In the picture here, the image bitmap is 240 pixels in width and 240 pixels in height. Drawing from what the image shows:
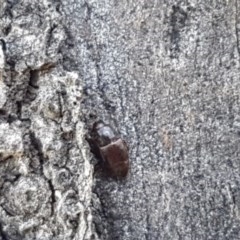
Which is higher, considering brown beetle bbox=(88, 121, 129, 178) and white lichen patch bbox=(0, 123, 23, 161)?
white lichen patch bbox=(0, 123, 23, 161)

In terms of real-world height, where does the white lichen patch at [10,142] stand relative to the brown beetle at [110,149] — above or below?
above

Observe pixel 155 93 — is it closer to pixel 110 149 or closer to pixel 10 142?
pixel 110 149

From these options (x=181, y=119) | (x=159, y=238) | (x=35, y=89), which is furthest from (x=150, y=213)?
(x=35, y=89)

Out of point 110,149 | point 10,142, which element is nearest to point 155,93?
point 110,149
